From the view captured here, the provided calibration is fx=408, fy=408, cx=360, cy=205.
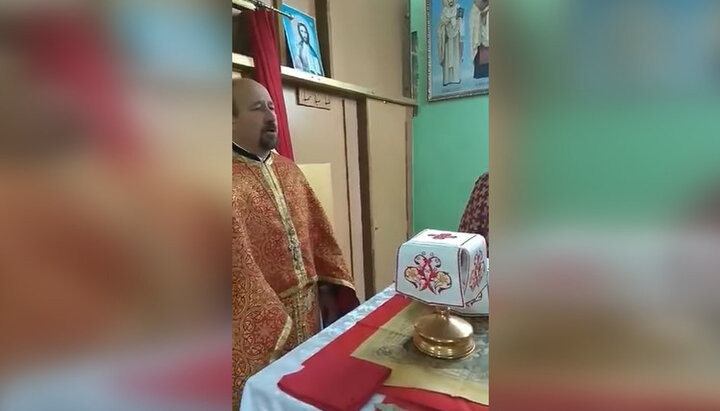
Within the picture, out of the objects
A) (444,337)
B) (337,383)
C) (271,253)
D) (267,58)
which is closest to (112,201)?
(337,383)

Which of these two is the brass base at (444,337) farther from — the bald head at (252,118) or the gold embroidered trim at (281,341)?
the bald head at (252,118)

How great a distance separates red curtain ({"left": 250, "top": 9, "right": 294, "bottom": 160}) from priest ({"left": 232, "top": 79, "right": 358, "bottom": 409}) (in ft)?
0.64

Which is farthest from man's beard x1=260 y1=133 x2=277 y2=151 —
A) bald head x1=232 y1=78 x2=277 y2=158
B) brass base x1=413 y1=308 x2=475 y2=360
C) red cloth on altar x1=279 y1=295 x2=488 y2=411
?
brass base x1=413 y1=308 x2=475 y2=360

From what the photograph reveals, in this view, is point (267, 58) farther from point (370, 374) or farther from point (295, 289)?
point (370, 374)

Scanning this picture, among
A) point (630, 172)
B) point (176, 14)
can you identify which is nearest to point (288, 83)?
point (176, 14)

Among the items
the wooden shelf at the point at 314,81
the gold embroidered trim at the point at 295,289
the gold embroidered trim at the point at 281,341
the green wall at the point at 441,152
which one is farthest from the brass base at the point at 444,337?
the green wall at the point at 441,152

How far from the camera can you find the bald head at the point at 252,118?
126 centimetres

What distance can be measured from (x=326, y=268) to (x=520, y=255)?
133 cm

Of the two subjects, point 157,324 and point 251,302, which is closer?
point 157,324

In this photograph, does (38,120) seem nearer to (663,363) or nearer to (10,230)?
(10,230)

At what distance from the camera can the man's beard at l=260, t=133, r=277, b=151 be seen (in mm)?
1308

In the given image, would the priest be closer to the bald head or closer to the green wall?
the bald head

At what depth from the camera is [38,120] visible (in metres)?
0.19

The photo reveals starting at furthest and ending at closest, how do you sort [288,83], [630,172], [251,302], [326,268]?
[288,83] → [326,268] → [251,302] → [630,172]
